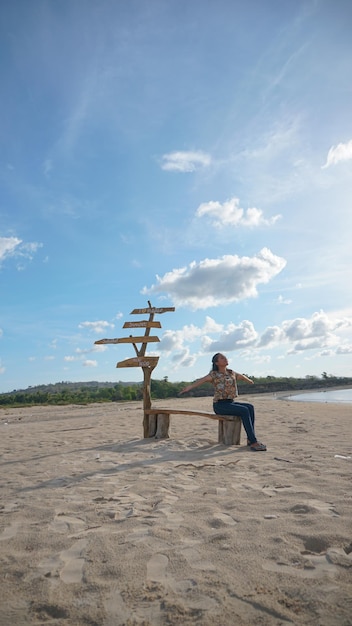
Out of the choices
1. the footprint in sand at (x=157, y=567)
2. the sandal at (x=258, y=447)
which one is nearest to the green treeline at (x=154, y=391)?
the sandal at (x=258, y=447)

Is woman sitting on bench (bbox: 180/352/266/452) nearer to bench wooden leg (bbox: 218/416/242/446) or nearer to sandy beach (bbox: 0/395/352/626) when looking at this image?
bench wooden leg (bbox: 218/416/242/446)

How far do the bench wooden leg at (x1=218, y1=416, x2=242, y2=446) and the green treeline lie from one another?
915 inches

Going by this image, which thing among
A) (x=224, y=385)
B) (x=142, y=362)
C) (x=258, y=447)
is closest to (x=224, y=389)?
(x=224, y=385)

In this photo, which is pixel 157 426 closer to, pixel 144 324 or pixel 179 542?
pixel 144 324

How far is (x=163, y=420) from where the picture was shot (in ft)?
28.1

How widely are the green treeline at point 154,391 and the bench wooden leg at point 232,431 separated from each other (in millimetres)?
23236

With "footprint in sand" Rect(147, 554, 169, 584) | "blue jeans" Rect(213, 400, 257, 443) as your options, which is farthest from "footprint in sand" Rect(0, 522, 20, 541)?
"blue jeans" Rect(213, 400, 257, 443)

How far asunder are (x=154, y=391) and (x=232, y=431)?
34806 mm

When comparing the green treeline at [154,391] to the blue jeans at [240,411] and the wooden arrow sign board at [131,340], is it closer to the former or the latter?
the wooden arrow sign board at [131,340]

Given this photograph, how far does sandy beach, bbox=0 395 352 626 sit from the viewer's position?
2146 mm

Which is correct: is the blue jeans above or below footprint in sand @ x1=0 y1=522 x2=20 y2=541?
above

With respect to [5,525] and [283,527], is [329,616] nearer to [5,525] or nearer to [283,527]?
[283,527]

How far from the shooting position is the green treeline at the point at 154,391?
3469 cm

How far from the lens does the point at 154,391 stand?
41469mm
